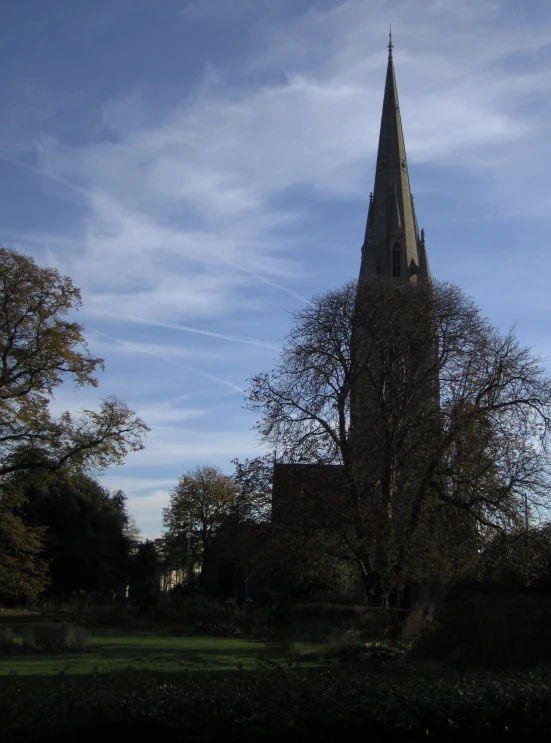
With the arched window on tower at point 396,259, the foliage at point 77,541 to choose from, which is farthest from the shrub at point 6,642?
the arched window on tower at point 396,259

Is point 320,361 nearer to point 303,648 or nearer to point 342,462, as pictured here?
point 342,462

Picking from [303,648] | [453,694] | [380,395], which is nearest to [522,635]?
[303,648]

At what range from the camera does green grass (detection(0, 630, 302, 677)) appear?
587 inches

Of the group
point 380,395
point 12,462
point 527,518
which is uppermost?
point 380,395

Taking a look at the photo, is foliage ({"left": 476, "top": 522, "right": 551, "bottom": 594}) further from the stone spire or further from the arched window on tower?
the arched window on tower

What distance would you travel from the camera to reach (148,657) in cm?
1792

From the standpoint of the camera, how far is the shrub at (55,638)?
19281 millimetres

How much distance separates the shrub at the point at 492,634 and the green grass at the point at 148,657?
3510mm

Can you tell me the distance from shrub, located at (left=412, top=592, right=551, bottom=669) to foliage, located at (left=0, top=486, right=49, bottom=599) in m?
14.6

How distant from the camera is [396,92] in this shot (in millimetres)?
75750

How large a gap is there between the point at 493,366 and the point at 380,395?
3.93 m

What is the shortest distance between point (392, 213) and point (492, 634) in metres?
59.8

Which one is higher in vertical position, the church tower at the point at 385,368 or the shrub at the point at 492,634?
the church tower at the point at 385,368

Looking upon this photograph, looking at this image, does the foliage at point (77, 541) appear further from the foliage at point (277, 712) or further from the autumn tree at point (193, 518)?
the foliage at point (277, 712)
